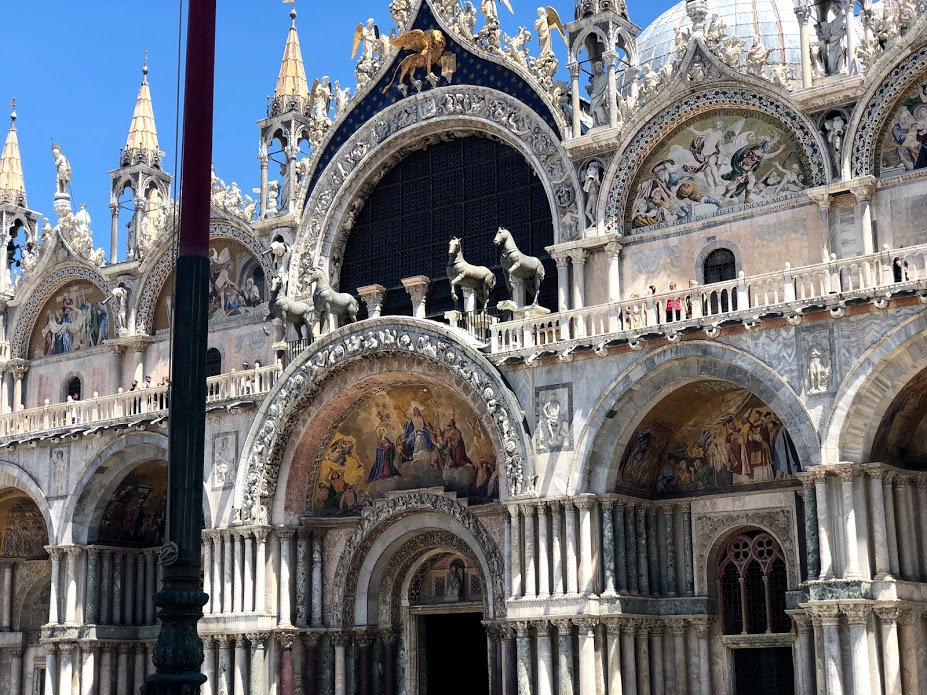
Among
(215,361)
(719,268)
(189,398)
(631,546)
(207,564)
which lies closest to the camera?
(189,398)

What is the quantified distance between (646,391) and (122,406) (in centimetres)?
1425

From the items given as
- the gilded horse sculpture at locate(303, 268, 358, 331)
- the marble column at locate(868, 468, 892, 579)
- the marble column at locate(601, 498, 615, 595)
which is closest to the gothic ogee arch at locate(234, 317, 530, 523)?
the gilded horse sculpture at locate(303, 268, 358, 331)

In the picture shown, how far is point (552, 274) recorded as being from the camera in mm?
32312

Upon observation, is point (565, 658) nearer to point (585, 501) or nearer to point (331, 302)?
point (585, 501)

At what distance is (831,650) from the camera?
2408 centimetres

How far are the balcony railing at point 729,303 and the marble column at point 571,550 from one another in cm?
310

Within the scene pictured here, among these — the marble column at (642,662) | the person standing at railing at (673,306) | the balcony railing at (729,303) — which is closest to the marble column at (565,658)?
the marble column at (642,662)

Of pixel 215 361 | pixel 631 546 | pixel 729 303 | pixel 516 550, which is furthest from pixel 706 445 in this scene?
pixel 215 361

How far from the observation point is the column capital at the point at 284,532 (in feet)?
105

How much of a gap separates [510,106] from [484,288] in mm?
4666

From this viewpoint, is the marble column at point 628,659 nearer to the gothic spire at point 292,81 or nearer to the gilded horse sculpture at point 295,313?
the gilded horse sculpture at point 295,313

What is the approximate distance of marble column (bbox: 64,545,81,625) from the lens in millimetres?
35281

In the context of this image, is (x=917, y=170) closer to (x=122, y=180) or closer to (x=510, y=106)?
(x=510, y=106)

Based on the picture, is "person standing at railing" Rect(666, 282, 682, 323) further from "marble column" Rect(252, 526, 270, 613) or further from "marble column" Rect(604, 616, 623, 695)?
"marble column" Rect(252, 526, 270, 613)
